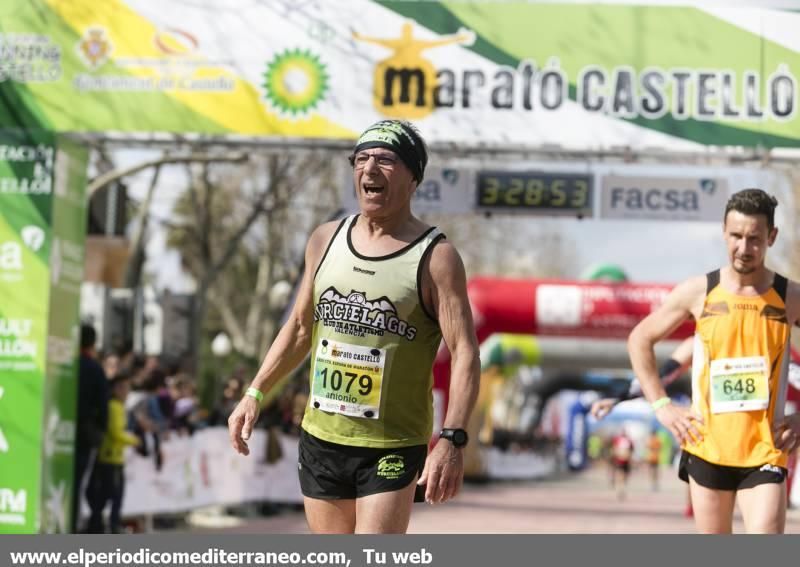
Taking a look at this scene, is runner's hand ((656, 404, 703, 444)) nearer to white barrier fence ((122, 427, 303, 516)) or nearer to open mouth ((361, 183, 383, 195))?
open mouth ((361, 183, 383, 195))

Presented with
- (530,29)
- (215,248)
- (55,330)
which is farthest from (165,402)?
(215,248)

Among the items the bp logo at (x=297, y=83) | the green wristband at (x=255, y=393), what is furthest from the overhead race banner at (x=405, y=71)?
the green wristband at (x=255, y=393)

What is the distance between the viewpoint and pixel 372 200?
5.44m

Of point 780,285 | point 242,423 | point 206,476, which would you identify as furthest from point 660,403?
point 206,476

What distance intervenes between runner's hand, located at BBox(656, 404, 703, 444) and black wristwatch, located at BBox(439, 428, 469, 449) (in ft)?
6.07

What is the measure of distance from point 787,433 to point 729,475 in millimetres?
314

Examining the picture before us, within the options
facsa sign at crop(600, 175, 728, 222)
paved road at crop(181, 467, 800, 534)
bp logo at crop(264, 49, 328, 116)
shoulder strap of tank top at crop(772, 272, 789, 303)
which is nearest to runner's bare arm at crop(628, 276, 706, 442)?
shoulder strap of tank top at crop(772, 272, 789, 303)

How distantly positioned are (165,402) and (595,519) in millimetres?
7571

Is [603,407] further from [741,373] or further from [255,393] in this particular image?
[255,393]

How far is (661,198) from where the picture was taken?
46.3 ft

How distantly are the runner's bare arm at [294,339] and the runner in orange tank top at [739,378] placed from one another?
1.91m

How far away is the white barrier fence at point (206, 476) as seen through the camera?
15.7m

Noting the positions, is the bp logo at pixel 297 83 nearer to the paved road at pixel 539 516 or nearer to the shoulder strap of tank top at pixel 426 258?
the paved road at pixel 539 516

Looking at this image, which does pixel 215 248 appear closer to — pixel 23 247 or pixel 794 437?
pixel 23 247
